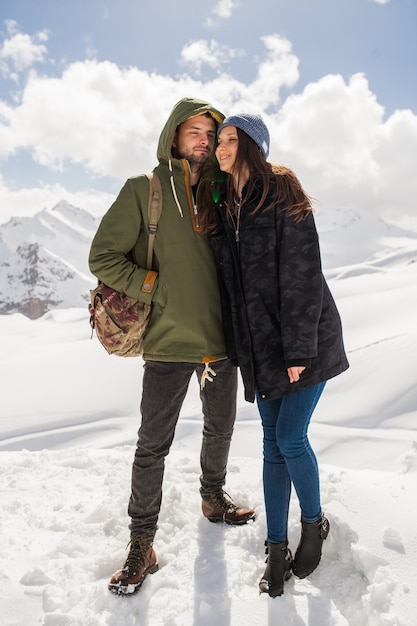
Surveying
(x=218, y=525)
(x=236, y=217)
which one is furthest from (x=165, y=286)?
(x=218, y=525)

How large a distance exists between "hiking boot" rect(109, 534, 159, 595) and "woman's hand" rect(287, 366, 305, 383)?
1.22m

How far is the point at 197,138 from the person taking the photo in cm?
269

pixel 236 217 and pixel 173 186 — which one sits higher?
pixel 173 186

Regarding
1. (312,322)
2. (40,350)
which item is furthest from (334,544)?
(40,350)

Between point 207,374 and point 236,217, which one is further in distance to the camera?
point 207,374

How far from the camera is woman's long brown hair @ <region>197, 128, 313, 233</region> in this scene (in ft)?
7.14

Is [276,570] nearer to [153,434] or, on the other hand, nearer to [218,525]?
[218,525]

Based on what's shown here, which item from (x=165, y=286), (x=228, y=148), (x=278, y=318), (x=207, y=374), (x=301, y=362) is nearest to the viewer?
(x=301, y=362)

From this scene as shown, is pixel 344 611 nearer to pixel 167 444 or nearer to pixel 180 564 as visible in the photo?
pixel 180 564

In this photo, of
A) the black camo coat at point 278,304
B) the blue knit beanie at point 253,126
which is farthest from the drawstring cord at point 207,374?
the blue knit beanie at point 253,126

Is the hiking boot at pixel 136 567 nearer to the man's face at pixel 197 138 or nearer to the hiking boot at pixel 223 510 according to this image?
the hiking boot at pixel 223 510

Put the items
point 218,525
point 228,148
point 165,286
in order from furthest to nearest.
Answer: point 218,525, point 165,286, point 228,148

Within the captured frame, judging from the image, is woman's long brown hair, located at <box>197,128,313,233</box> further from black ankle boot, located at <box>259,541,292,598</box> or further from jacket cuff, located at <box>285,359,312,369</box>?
black ankle boot, located at <box>259,541,292,598</box>

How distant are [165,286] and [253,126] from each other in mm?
931
